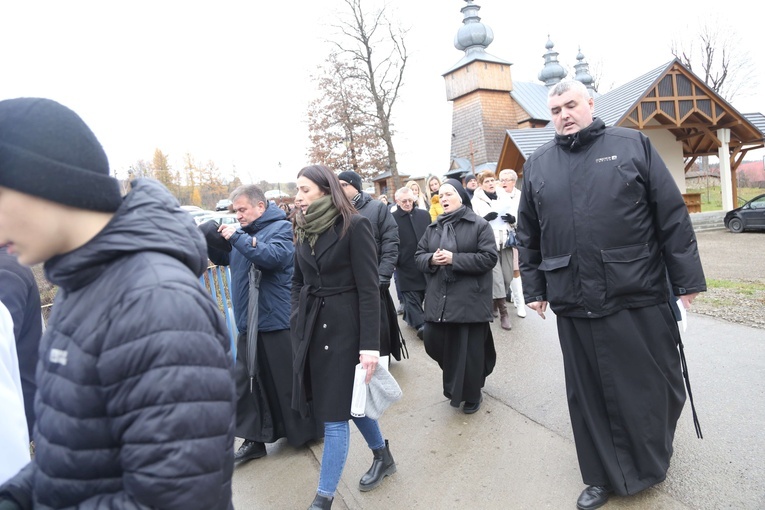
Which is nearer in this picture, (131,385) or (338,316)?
(131,385)

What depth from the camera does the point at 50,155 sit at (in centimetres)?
114

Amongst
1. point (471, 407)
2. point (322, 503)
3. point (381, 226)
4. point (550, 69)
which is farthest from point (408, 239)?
point (550, 69)

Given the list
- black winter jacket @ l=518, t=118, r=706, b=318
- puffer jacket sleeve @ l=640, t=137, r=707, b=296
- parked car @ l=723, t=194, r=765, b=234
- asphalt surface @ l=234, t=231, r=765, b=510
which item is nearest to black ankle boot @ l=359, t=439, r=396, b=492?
asphalt surface @ l=234, t=231, r=765, b=510

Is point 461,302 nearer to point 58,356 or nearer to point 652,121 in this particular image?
point 58,356

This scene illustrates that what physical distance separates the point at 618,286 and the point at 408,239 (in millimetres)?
4284

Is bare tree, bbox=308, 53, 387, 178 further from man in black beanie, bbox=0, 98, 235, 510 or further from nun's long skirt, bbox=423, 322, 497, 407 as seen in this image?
man in black beanie, bbox=0, 98, 235, 510

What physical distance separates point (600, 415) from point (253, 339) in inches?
94.7

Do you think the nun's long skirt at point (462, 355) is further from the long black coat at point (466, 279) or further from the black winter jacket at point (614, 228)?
the black winter jacket at point (614, 228)

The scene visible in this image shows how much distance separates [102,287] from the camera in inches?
46.1

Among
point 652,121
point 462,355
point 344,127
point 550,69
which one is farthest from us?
point 550,69

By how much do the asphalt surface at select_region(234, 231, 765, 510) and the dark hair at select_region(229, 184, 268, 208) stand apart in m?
2.03

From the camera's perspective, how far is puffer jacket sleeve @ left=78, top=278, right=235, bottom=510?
1061mm

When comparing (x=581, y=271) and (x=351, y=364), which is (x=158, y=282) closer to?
(x=351, y=364)

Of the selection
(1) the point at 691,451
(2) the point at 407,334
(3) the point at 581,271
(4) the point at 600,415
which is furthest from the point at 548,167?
(2) the point at 407,334
